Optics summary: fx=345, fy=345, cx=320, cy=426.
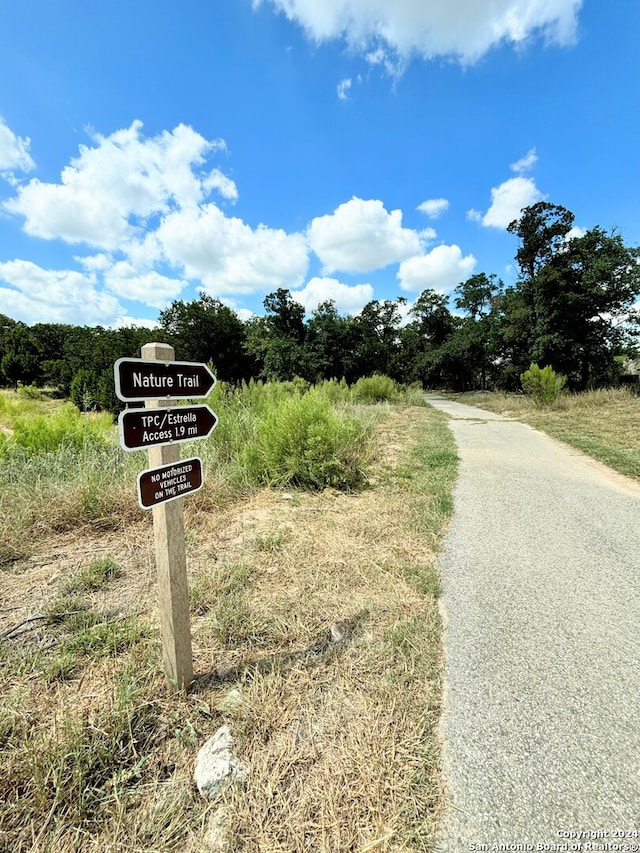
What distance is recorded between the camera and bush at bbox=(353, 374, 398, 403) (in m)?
16.0

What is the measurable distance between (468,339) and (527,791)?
33956 mm

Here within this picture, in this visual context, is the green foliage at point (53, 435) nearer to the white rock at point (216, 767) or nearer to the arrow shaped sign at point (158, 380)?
the arrow shaped sign at point (158, 380)

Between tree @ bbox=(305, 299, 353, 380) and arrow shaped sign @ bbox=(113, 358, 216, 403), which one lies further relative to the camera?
tree @ bbox=(305, 299, 353, 380)

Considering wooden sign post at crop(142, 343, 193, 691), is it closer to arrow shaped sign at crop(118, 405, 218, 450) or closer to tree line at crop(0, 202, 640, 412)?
arrow shaped sign at crop(118, 405, 218, 450)

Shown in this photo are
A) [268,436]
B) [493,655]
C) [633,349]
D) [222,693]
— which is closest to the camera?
[222,693]

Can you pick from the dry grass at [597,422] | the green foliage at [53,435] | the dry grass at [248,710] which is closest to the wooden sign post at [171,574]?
the dry grass at [248,710]

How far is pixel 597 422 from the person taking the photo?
9.99 metres

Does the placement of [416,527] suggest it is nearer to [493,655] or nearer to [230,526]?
[493,655]

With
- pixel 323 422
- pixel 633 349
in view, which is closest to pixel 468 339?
pixel 633 349

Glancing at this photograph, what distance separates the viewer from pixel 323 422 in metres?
4.87

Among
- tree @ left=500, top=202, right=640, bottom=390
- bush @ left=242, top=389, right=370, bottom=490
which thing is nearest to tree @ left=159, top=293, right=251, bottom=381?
tree @ left=500, top=202, right=640, bottom=390

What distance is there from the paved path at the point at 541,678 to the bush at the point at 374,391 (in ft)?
40.0

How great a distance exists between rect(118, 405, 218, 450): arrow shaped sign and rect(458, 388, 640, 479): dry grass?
6.66m

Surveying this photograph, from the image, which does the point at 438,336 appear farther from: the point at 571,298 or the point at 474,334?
the point at 571,298
